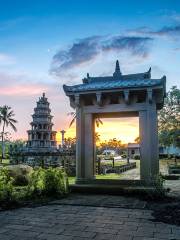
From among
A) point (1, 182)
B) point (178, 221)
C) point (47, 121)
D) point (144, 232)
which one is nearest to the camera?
point (144, 232)

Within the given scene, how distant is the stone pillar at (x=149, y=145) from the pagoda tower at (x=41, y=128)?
4867 centimetres

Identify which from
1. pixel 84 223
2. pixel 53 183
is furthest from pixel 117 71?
pixel 84 223

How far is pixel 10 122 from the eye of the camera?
73.8 metres

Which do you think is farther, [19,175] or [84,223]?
[19,175]

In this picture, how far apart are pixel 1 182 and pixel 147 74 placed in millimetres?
7954

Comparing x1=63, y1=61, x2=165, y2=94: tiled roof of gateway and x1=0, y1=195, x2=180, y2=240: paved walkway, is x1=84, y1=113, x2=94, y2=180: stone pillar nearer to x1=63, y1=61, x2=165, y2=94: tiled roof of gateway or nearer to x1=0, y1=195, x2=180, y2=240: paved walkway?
x1=63, y1=61, x2=165, y2=94: tiled roof of gateway

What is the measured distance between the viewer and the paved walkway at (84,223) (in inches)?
206

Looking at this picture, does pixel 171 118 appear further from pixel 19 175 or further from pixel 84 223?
pixel 84 223

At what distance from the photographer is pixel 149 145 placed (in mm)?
11164

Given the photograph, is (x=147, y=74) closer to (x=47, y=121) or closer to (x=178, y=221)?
(x=178, y=221)

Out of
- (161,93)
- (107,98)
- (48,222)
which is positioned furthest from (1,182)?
(161,93)

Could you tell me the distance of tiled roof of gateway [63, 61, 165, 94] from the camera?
1115cm

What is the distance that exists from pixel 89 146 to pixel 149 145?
2.67 metres

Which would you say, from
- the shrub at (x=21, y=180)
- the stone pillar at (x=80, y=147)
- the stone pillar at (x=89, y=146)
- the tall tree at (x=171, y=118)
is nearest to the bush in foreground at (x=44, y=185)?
the stone pillar at (x=80, y=147)
